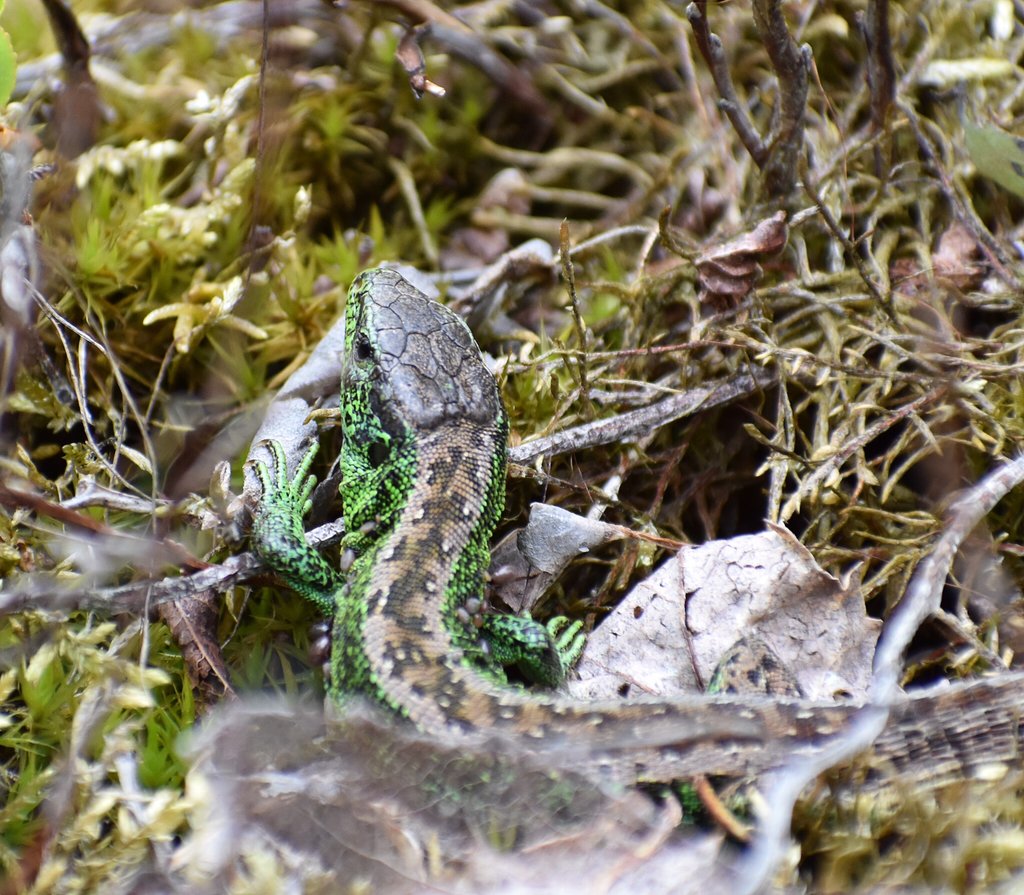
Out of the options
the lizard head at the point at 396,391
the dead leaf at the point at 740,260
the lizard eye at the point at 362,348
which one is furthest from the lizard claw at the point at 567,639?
the dead leaf at the point at 740,260

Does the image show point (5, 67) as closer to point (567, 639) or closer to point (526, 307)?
point (526, 307)

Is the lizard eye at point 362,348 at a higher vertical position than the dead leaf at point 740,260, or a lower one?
lower

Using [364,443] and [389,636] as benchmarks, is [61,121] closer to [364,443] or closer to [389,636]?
→ [364,443]

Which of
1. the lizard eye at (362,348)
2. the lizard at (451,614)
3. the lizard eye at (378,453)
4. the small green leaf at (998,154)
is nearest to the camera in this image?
the lizard at (451,614)

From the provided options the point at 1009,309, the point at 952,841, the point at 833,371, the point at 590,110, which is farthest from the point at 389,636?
the point at 590,110

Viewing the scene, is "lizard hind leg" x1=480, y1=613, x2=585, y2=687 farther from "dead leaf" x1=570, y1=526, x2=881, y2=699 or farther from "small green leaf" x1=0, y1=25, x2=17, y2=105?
"small green leaf" x1=0, y1=25, x2=17, y2=105

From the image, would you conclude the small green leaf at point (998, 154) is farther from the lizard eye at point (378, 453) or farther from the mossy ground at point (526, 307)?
the lizard eye at point (378, 453)

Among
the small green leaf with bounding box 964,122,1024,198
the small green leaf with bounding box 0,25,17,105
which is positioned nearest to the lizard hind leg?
the small green leaf with bounding box 0,25,17,105
